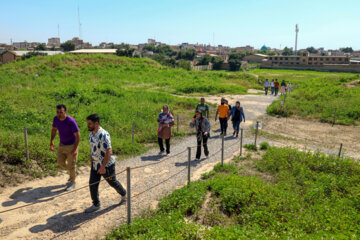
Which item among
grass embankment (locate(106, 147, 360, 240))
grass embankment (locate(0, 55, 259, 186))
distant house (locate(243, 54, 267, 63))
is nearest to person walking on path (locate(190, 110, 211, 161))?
grass embankment (locate(106, 147, 360, 240))

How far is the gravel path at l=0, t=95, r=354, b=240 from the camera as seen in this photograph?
5.16 metres

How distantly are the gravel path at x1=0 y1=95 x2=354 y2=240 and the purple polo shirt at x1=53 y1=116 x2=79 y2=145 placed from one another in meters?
1.26

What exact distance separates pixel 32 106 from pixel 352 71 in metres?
69.3

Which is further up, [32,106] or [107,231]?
[32,106]

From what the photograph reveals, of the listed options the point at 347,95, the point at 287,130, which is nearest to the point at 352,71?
the point at 347,95

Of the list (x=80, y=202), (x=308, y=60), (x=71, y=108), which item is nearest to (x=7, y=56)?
(x=71, y=108)

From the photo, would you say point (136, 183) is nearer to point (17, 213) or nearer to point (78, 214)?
point (78, 214)

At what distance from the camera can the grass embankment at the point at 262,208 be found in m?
4.82

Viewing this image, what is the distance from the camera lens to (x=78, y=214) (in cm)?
574

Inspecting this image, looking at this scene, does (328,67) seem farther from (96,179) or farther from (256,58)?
(96,179)

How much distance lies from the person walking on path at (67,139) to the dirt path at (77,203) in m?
0.64

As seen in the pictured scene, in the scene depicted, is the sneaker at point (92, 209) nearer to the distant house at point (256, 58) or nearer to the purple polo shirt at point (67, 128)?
the purple polo shirt at point (67, 128)

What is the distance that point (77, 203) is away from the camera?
6.20 m

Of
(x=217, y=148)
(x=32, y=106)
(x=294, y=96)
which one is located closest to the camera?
(x=217, y=148)
